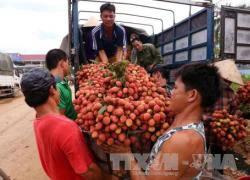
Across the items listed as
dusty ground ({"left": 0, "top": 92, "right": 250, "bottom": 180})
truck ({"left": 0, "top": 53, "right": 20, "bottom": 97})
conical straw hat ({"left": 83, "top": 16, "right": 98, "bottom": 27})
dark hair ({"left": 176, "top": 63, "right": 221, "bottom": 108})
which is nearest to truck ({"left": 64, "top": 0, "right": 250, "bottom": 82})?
conical straw hat ({"left": 83, "top": 16, "right": 98, "bottom": 27})

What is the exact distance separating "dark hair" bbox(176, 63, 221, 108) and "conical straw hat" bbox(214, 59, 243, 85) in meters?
1.74

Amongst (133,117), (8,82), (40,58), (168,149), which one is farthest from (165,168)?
(40,58)

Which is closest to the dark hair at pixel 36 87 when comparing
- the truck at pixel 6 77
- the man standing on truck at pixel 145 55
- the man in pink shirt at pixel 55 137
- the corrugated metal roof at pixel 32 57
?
the man in pink shirt at pixel 55 137

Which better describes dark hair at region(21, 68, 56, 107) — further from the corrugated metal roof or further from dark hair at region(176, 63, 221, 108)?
the corrugated metal roof

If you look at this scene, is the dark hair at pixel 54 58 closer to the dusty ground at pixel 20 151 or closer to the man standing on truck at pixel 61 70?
the man standing on truck at pixel 61 70

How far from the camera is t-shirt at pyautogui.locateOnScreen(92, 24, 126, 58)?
4469 millimetres

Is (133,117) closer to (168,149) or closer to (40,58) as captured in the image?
(168,149)

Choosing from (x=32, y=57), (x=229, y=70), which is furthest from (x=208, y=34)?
(x=32, y=57)

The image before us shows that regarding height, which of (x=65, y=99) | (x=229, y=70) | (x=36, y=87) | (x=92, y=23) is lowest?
(x=65, y=99)

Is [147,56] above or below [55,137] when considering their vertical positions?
above

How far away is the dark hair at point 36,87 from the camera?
187 cm

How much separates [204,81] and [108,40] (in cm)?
299

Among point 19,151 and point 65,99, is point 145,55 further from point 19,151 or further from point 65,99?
point 19,151

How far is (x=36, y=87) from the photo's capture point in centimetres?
187
